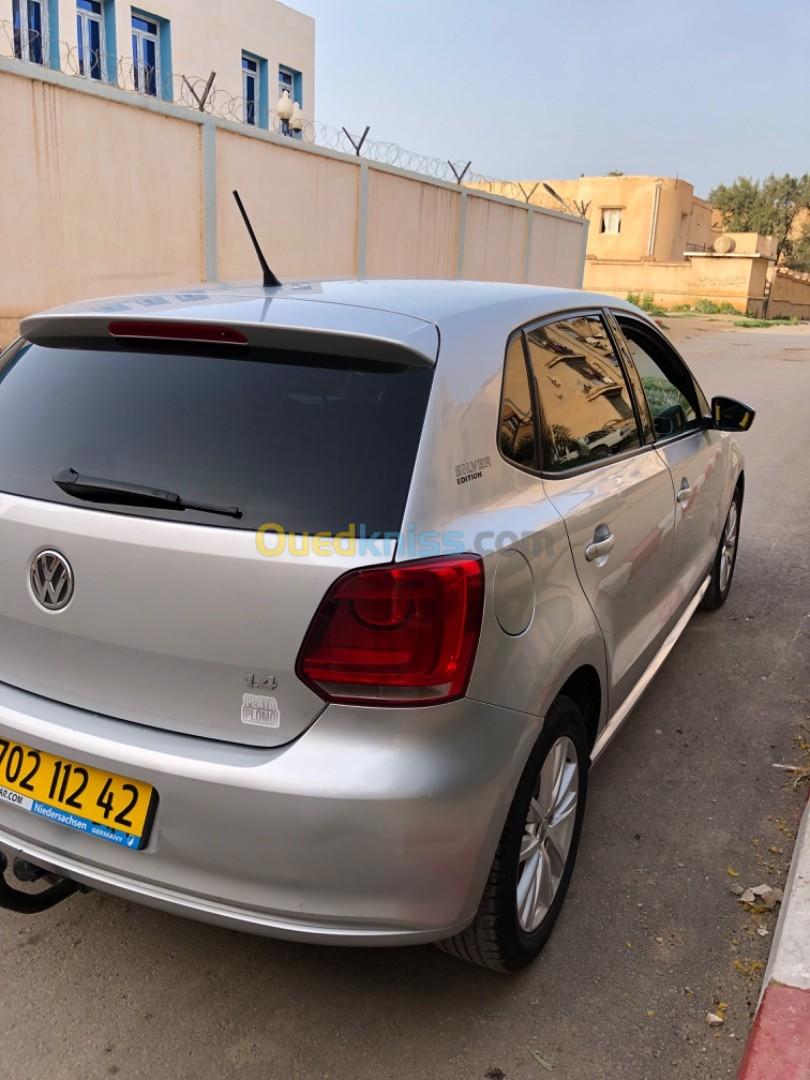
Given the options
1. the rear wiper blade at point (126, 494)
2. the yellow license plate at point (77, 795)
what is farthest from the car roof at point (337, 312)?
the yellow license plate at point (77, 795)

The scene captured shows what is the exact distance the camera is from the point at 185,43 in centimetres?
2162

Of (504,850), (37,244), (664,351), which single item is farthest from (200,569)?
(37,244)

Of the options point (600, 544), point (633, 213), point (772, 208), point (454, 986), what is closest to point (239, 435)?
point (600, 544)

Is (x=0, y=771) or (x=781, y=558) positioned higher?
(x=0, y=771)

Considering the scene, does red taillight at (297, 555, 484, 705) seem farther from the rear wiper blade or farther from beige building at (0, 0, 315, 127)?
beige building at (0, 0, 315, 127)

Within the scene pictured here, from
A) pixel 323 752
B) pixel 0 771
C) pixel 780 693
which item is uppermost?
pixel 323 752

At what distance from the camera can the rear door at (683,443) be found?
3670 mm

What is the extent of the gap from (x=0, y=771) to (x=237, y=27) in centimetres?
2455

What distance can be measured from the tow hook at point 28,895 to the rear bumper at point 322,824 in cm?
26

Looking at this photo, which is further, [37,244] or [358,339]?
[37,244]

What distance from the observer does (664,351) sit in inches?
161

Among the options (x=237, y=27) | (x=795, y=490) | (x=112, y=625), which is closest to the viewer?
(x=112, y=625)

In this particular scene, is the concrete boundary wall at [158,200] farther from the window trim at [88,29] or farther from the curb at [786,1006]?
the curb at [786,1006]

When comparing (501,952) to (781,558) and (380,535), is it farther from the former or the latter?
(781,558)
